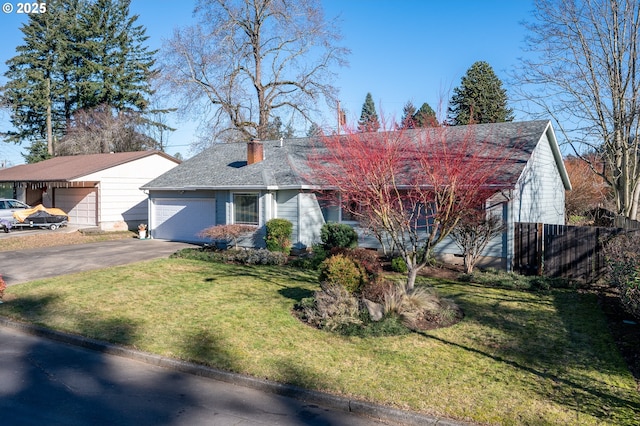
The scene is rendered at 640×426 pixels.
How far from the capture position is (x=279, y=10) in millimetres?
32844

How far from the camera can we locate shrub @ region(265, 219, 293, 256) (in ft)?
53.7

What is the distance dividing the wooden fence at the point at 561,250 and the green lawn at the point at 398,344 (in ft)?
5.10

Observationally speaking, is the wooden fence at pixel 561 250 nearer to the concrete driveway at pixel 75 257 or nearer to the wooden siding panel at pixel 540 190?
the wooden siding panel at pixel 540 190

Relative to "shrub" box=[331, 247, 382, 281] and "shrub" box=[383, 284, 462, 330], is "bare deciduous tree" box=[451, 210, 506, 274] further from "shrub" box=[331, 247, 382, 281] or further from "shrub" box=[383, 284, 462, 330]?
"shrub" box=[383, 284, 462, 330]

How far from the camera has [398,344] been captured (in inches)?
293

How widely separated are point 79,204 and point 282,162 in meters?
14.4

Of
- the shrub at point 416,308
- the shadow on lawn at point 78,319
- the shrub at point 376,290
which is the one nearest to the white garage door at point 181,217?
the shadow on lawn at point 78,319

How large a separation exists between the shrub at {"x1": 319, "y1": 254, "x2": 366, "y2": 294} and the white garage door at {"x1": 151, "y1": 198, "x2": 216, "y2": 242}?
1146cm

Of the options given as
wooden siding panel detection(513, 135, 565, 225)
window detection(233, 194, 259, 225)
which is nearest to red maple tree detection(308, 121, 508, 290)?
wooden siding panel detection(513, 135, 565, 225)

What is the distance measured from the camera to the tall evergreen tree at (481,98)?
3262cm

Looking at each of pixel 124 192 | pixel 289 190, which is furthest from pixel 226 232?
pixel 124 192

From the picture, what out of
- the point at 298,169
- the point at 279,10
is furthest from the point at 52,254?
the point at 279,10

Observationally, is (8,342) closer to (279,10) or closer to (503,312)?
(503,312)

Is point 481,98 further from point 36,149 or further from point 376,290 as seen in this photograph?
point 36,149
